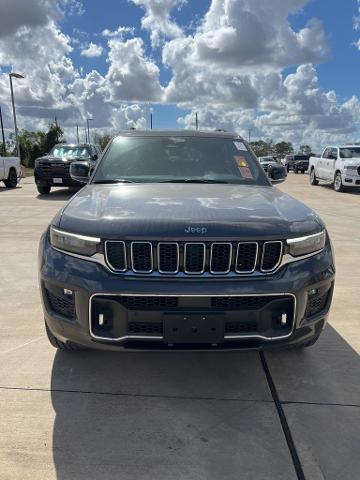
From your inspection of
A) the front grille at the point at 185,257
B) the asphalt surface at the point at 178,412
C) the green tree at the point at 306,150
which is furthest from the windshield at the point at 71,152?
the green tree at the point at 306,150

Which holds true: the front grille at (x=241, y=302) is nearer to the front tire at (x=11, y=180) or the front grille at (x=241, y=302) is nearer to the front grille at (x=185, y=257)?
the front grille at (x=185, y=257)

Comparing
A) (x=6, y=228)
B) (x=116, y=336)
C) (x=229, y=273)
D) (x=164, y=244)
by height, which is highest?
(x=164, y=244)

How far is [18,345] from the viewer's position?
3621mm

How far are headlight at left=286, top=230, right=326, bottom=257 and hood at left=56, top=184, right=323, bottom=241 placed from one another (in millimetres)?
41

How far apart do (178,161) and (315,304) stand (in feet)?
6.42

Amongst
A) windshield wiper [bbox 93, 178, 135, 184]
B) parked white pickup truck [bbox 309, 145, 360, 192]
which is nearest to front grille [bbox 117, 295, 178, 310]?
windshield wiper [bbox 93, 178, 135, 184]

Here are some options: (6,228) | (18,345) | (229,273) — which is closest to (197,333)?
(229,273)

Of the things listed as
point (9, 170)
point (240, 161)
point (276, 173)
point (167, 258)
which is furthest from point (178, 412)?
point (9, 170)

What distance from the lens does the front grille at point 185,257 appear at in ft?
8.57

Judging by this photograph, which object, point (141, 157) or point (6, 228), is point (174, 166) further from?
point (6, 228)

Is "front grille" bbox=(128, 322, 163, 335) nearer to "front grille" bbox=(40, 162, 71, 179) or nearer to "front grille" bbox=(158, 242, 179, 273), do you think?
"front grille" bbox=(158, 242, 179, 273)

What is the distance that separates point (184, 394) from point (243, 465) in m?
0.73

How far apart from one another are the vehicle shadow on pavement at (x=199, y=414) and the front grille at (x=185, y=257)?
57 centimetres

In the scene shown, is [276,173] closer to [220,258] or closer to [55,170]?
[220,258]
